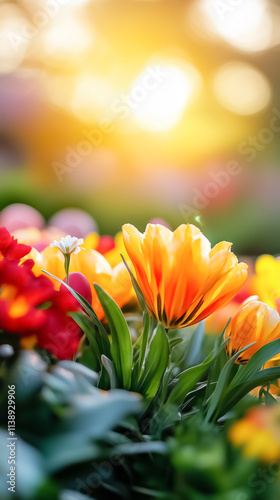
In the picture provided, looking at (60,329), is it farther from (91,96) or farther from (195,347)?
(91,96)

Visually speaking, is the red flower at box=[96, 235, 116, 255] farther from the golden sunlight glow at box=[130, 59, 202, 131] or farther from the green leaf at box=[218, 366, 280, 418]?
the golden sunlight glow at box=[130, 59, 202, 131]

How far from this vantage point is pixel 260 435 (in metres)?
0.22

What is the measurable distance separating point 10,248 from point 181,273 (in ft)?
0.38

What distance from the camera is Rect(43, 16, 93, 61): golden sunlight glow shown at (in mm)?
1964

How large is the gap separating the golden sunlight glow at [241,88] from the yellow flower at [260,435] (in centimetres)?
185

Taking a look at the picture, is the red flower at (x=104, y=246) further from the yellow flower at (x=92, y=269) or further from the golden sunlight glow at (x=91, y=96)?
the golden sunlight glow at (x=91, y=96)

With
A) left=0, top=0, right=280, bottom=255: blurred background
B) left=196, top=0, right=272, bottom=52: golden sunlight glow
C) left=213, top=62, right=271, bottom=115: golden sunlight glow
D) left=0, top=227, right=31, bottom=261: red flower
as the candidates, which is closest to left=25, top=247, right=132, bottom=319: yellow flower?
left=0, top=227, right=31, bottom=261: red flower

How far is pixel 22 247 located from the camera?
333mm

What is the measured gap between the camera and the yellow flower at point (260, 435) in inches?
8.5

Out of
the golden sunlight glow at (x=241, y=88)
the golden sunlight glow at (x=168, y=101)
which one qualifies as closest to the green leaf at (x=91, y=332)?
the golden sunlight glow at (x=168, y=101)

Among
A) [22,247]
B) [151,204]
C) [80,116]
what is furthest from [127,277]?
[80,116]

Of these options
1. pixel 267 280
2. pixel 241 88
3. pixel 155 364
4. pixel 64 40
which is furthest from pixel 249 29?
pixel 155 364

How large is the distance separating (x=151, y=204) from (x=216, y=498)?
1194 mm

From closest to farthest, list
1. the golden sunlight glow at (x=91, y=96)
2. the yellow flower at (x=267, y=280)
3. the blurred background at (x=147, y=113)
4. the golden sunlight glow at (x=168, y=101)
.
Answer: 1. the yellow flower at (x=267, y=280)
2. the blurred background at (x=147, y=113)
3. the golden sunlight glow at (x=168, y=101)
4. the golden sunlight glow at (x=91, y=96)
